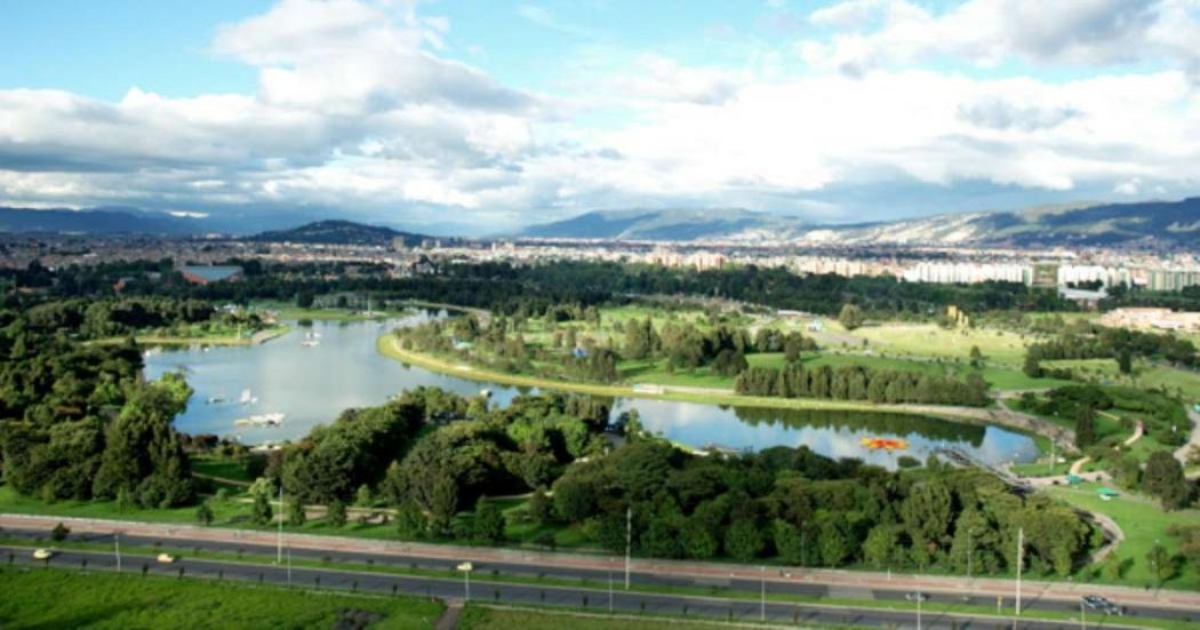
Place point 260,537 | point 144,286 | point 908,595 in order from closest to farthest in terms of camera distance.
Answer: point 908,595, point 260,537, point 144,286

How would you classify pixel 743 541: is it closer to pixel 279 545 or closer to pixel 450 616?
pixel 450 616

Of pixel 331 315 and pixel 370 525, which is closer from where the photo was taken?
pixel 370 525

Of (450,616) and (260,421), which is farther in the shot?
(260,421)

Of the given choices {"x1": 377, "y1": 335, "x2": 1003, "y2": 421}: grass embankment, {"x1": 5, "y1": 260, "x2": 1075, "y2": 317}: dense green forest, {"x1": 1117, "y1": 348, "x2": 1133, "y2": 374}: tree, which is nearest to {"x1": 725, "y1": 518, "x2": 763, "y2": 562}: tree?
{"x1": 377, "y1": 335, "x2": 1003, "y2": 421}: grass embankment

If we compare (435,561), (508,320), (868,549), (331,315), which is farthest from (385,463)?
(331,315)

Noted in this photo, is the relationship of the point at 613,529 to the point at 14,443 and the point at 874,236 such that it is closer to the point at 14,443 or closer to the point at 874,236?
the point at 14,443

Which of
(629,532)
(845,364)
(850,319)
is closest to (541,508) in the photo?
(629,532)

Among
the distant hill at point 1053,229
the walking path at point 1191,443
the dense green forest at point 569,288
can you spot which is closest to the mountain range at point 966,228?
the distant hill at point 1053,229
